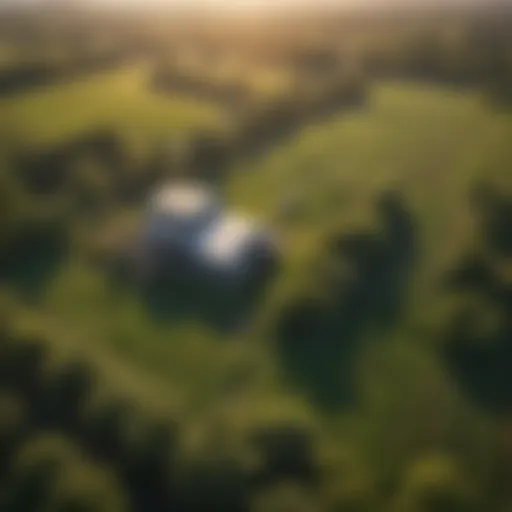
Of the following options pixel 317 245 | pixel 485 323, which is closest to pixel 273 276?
pixel 317 245

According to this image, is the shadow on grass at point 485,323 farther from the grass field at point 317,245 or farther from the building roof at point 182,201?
the building roof at point 182,201

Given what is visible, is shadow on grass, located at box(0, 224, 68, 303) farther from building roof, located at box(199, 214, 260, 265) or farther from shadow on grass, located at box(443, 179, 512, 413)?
shadow on grass, located at box(443, 179, 512, 413)

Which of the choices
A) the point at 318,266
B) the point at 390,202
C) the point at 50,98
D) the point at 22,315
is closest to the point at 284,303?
the point at 318,266

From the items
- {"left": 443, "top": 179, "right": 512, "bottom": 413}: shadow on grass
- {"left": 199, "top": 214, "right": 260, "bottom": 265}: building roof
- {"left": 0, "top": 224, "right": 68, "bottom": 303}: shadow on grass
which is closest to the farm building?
{"left": 199, "top": 214, "right": 260, "bottom": 265}: building roof

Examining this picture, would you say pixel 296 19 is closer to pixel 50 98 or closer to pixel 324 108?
pixel 324 108

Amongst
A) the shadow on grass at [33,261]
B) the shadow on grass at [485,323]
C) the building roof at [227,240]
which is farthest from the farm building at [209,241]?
the shadow on grass at [485,323]

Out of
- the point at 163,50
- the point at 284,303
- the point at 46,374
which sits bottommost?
the point at 46,374
